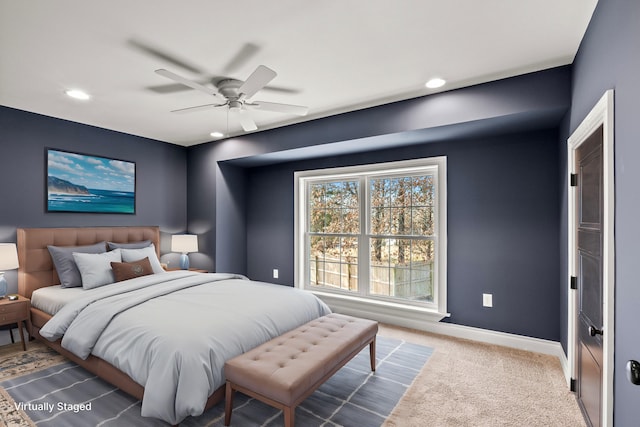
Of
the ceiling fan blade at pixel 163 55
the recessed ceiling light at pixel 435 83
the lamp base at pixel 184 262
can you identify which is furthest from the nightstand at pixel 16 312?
the recessed ceiling light at pixel 435 83

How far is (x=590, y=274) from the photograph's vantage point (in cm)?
200

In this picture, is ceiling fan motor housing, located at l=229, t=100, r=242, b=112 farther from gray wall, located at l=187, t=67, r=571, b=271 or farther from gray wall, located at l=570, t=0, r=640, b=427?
gray wall, located at l=570, t=0, r=640, b=427

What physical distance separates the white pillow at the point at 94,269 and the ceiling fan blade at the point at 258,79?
→ 2509 mm

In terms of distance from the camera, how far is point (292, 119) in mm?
3811

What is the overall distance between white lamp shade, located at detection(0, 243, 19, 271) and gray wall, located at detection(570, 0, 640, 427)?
4.59m

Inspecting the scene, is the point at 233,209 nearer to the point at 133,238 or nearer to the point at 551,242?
the point at 133,238

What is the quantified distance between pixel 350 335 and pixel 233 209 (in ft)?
10.4

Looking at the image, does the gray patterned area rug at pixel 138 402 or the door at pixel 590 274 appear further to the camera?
the gray patterned area rug at pixel 138 402

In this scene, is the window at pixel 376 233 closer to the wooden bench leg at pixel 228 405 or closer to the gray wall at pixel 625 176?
the gray wall at pixel 625 176

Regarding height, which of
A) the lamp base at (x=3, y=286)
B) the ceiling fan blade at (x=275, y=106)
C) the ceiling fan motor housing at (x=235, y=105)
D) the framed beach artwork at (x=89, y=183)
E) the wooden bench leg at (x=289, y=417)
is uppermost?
the ceiling fan motor housing at (x=235, y=105)

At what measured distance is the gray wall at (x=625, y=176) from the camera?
127 centimetres

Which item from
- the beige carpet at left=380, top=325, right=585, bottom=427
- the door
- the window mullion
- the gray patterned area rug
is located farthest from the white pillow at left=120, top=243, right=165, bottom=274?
the door

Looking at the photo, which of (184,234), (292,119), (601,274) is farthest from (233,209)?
(601,274)

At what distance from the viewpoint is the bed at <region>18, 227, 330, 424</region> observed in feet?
6.24
